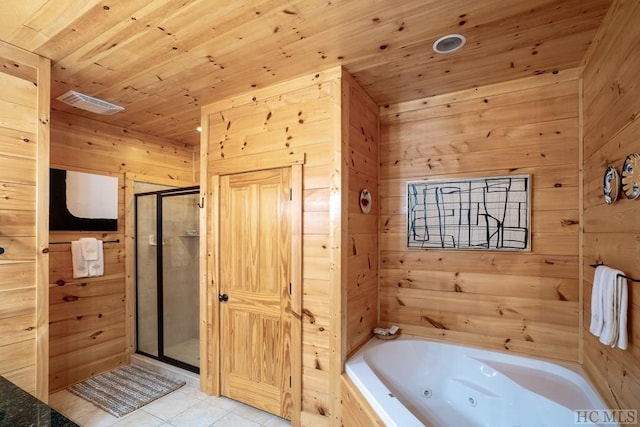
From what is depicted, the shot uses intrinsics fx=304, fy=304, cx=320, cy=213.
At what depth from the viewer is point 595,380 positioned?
186 centimetres

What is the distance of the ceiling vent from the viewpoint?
8.20ft

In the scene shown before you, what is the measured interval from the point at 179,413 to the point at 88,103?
2679 millimetres

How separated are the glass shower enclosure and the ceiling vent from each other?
35.2 inches

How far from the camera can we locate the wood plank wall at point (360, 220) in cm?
222

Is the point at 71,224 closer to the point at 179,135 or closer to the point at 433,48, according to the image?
the point at 179,135

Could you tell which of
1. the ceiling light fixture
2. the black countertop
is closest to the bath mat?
the black countertop

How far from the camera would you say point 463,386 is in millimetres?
2219

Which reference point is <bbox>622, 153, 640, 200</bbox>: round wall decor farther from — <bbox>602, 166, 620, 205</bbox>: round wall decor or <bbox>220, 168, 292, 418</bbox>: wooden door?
<bbox>220, 168, 292, 418</bbox>: wooden door

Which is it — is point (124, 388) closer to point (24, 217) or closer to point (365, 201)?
point (24, 217)

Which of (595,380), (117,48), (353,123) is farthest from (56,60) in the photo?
(595,380)

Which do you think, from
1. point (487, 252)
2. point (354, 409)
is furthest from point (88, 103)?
point (487, 252)

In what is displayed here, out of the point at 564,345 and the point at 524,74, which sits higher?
the point at 524,74

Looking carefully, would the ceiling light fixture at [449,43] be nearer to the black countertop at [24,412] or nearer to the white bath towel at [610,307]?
the white bath towel at [610,307]

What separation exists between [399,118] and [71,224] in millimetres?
3179
